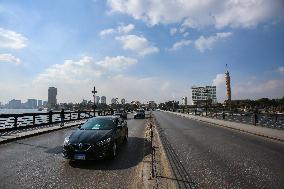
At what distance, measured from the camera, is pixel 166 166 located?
28.3ft

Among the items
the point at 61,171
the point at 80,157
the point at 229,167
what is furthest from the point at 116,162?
the point at 229,167

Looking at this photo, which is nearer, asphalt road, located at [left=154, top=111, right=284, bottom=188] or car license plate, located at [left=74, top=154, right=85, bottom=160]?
asphalt road, located at [left=154, top=111, right=284, bottom=188]

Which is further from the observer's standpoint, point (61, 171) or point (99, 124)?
point (99, 124)

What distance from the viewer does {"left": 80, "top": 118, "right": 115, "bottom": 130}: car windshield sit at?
11.5 m

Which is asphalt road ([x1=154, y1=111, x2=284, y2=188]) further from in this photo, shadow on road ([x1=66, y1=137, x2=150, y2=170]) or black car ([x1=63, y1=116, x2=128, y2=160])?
black car ([x1=63, y1=116, x2=128, y2=160])

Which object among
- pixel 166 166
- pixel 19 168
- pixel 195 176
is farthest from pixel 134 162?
pixel 19 168

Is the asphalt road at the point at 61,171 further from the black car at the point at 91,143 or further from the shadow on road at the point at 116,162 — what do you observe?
the black car at the point at 91,143

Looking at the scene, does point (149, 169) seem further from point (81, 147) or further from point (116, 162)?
point (81, 147)

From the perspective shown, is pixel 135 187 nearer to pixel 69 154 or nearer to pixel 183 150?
pixel 69 154

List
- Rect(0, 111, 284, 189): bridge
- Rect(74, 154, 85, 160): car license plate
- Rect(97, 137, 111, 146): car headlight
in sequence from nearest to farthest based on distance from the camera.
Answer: Rect(0, 111, 284, 189): bridge < Rect(74, 154, 85, 160): car license plate < Rect(97, 137, 111, 146): car headlight

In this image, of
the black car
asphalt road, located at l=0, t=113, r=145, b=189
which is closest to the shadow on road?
asphalt road, located at l=0, t=113, r=145, b=189

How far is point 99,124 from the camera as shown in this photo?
11.9 meters

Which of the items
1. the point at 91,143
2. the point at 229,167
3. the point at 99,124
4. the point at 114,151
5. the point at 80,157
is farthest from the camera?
the point at 99,124

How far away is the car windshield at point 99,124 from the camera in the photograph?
11477mm
